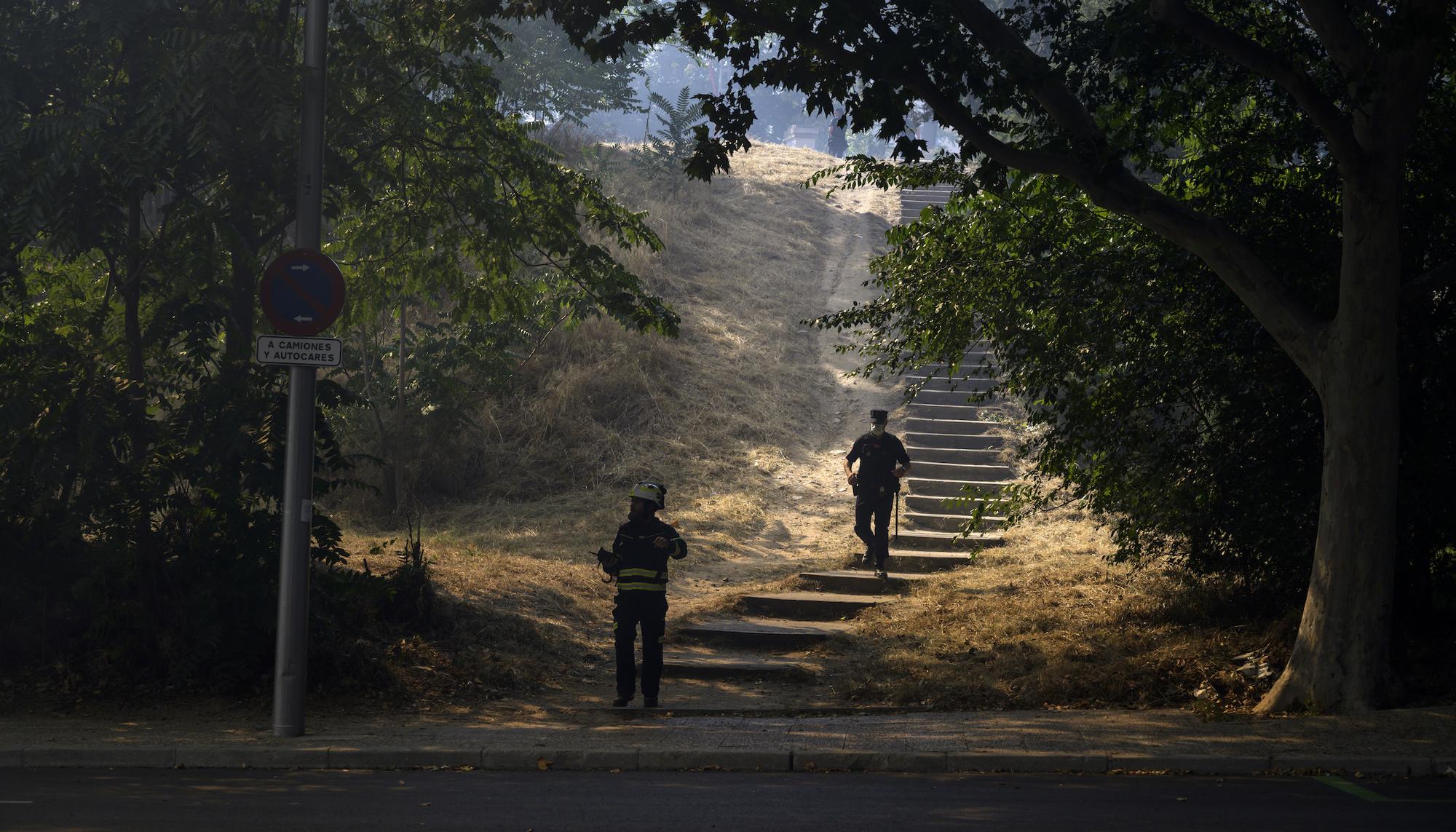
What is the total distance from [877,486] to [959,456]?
4737 millimetres

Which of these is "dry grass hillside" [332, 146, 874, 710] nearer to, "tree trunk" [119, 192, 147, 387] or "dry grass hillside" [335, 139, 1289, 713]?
"dry grass hillside" [335, 139, 1289, 713]

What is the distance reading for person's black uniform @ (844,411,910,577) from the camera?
15.5m

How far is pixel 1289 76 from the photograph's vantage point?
8.97 metres

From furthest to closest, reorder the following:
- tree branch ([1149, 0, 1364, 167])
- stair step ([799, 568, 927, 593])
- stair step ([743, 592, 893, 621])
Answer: stair step ([799, 568, 927, 593]) < stair step ([743, 592, 893, 621]) < tree branch ([1149, 0, 1364, 167])

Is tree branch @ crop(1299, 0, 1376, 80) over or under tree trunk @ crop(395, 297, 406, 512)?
over

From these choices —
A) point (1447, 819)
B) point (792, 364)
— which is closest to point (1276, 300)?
point (1447, 819)

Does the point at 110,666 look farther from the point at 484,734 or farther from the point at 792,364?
the point at 792,364

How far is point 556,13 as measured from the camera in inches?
424

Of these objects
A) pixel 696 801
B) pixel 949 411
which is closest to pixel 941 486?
pixel 949 411

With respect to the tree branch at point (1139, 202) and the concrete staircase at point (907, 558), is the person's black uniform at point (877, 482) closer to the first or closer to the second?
the concrete staircase at point (907, 558)

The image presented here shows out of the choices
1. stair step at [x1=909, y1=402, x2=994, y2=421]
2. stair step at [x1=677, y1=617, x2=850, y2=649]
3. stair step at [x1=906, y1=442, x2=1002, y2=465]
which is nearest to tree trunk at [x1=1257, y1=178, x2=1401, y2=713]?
stair step at [x1=677, y1=617, x2=850, y2=649]

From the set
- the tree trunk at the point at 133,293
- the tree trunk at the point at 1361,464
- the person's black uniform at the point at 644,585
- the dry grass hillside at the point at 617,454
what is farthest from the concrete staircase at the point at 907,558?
the tree trunk at the point at 133,293

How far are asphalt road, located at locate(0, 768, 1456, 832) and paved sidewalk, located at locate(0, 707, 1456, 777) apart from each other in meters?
0.17

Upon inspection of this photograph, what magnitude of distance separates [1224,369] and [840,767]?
16.5 ft
